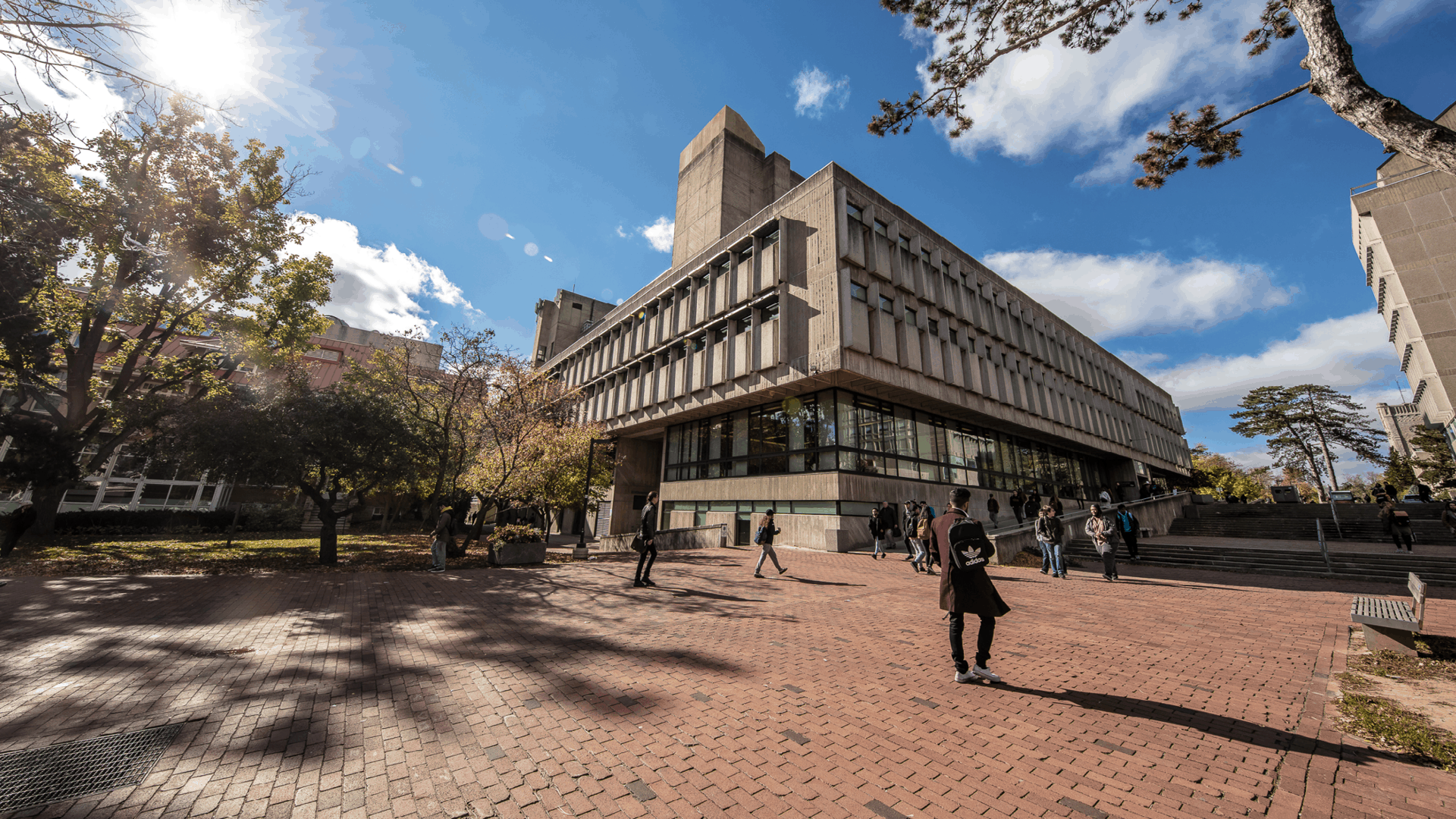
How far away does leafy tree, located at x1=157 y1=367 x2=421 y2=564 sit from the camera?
43.9ft

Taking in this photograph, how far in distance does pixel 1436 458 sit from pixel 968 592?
5010 cm

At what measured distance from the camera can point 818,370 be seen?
1862 cm

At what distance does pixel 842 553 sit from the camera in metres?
16.8

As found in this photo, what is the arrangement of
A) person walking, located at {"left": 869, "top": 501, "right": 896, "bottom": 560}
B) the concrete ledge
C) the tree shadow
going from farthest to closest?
the concrete ledge → person walking, located at {"left": 869, "top": 501, "right": 896, "bottom": 560} → the tree shadow

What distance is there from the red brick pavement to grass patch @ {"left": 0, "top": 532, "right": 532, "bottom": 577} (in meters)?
4.69

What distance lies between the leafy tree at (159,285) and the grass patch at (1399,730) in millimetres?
25393

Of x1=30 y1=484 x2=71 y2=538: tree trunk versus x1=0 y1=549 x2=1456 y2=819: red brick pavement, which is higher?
x1=30 y1=484 x2=71 y2=538: tree trunk

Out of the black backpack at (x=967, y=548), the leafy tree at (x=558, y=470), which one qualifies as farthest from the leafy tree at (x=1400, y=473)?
the leafy tree at (x=558, y=470)

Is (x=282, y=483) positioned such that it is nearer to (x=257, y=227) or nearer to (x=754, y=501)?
(x=257, y=227)

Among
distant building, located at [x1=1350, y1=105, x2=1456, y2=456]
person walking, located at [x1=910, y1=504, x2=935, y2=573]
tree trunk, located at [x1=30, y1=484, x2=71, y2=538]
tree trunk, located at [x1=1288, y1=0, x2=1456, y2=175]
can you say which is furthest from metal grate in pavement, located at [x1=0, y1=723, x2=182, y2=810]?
distant building, located at [x1=1350, y1=105, x2=1456, y2=456]

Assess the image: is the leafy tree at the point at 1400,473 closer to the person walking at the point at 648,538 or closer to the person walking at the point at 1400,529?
the person walking at the point at 1400,529

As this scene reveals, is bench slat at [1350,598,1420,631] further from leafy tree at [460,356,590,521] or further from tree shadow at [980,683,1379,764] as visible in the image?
leafy tree at [460,356,590,521]

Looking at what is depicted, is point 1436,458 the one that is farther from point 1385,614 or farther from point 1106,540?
point 1385,614

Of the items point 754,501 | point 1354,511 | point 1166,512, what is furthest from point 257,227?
point 1354,511
